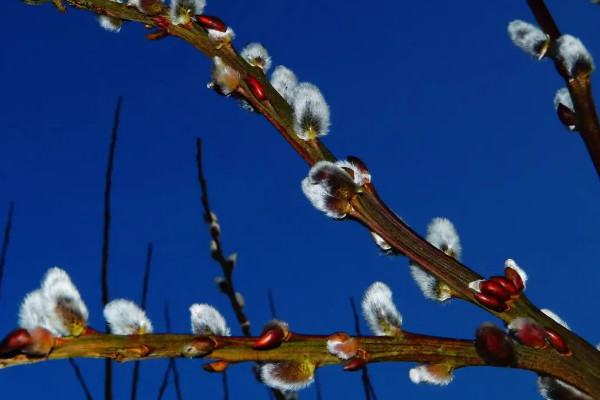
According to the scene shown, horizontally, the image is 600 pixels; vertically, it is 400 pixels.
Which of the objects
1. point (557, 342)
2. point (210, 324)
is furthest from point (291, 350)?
point (557, 342)

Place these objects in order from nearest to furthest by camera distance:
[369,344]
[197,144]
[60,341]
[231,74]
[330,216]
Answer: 1. [60,341]
2. [369,344]
3. [330,216]
4. [231,74]
5. [197,144]

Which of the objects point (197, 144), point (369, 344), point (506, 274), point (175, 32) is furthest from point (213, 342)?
point (197, 144)

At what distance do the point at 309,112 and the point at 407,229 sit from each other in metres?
0.26

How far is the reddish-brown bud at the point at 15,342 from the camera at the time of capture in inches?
28.9

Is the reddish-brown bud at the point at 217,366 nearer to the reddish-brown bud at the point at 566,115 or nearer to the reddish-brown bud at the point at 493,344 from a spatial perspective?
the reddish-brown bud at the point at 493,344

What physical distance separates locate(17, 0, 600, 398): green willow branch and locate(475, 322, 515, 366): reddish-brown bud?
72 millimetres

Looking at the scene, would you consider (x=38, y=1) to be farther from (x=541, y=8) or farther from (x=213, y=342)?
(x=541, y=8)

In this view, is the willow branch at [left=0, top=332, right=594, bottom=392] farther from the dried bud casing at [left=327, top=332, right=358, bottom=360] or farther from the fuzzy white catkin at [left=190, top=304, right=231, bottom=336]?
the fuzzy white catkin at [left=190, top=304, right=231, bottom=336]

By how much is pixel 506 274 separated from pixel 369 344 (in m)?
0.25

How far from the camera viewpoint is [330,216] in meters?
1.03

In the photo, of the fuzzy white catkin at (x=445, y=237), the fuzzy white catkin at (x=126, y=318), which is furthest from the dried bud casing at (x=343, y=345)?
the fuzzy white catkin at (x=445, y=237)

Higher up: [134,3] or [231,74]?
[134,3]

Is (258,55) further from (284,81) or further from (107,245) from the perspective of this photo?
(107,245)

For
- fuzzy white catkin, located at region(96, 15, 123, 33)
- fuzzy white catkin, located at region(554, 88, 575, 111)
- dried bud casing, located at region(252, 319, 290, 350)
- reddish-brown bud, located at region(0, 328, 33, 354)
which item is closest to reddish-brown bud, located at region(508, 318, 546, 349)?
dried bud casing, located at region(252, 319, 290, 350)
